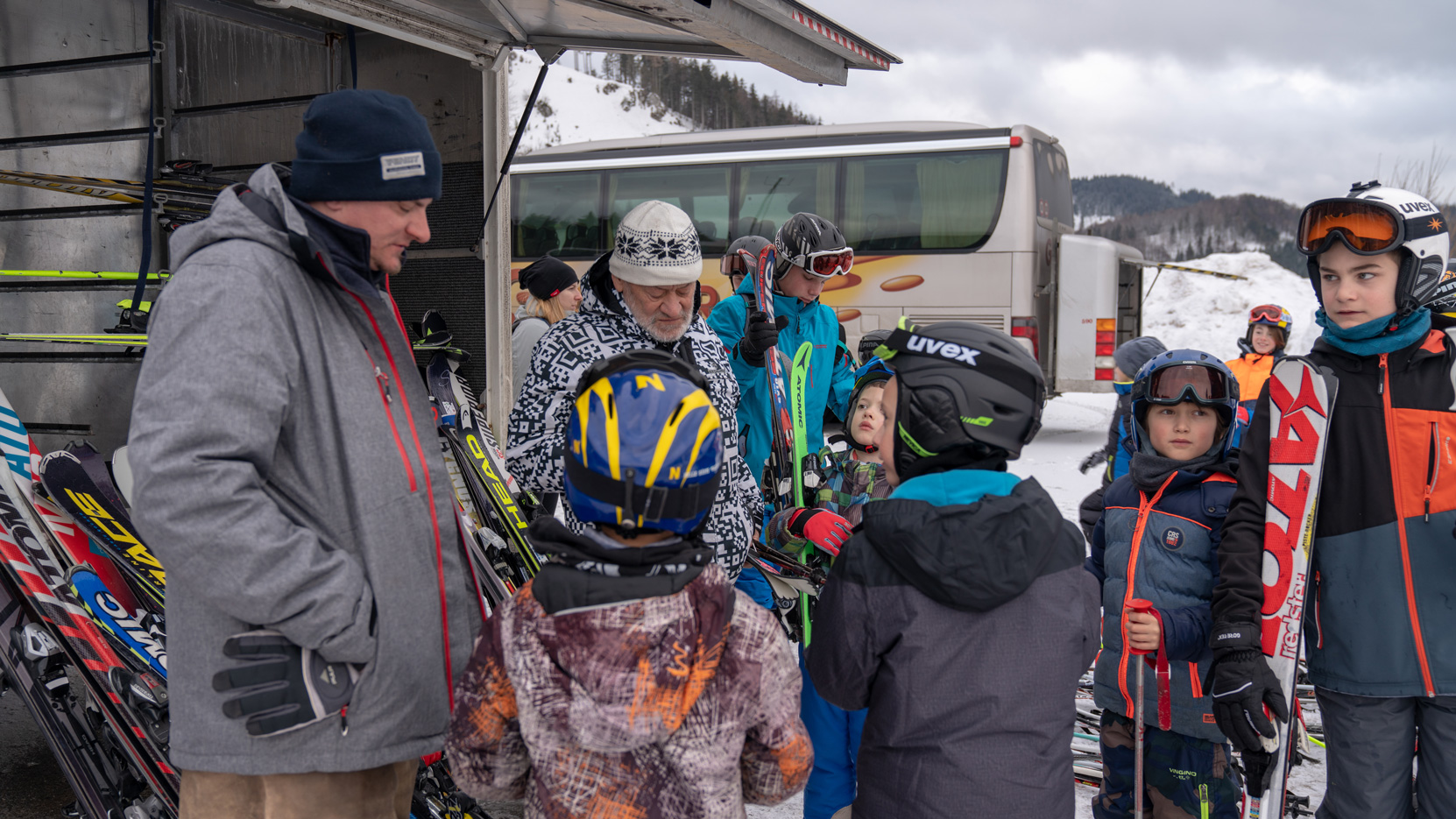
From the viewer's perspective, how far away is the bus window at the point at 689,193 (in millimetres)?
11586

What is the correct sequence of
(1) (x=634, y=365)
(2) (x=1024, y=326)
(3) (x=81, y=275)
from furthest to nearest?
(2) (x=1024, y=326)
(3) (x=81, y=275)
(1) (x=634, y=365)

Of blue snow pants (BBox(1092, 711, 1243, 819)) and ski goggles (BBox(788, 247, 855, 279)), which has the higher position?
ski goggles (BBox(788, 247, 855, 279))

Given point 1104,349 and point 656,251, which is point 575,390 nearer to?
point 656,251

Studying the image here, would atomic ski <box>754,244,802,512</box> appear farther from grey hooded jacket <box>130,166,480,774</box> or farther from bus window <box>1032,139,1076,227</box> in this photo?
bus window <box>1032,139,1076,227</box>

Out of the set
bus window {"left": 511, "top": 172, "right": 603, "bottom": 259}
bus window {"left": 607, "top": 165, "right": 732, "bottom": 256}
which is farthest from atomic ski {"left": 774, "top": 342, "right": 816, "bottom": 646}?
bus window {"left": 511, "top": 172, "right": 603, "bottom": 259}

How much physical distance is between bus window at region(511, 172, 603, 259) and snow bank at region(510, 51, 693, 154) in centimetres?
3608

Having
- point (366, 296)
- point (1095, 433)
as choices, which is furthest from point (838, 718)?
point (1095, 433)

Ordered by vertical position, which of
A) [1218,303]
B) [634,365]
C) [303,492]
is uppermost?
[1218,303]

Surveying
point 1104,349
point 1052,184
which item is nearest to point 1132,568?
point 1052,184

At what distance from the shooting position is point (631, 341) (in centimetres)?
229

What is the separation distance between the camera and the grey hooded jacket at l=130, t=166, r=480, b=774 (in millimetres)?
1292

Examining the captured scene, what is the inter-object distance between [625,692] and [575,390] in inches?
38.8

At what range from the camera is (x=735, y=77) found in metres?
61.3

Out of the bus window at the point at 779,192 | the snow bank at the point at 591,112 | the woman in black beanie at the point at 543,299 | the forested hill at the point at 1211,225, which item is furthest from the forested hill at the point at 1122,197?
the woman in black beanie at the point at 543,299
